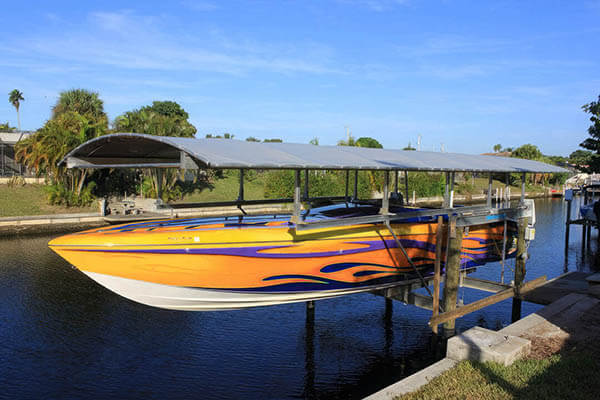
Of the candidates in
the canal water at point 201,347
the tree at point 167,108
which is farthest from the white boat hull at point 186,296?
the tree at point 167,108

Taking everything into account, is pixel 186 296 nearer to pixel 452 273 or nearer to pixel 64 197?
pixel 452 273

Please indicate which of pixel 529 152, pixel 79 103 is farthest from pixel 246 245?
pixel 529 152

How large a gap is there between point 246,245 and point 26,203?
27.9 metres

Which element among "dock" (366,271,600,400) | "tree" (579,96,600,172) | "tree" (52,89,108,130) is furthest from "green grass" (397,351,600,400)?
"tree" (52,89,108,130)

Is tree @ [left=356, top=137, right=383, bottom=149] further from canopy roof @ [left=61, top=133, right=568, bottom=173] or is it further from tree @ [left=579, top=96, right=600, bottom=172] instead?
canopy roof @ [left=61, top=133, right=568, bottom=173]

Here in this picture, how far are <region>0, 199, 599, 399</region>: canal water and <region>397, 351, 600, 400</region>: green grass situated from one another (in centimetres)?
323

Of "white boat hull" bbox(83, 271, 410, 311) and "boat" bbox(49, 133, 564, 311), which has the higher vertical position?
"boat" bbox(49, 133, 564, 311)

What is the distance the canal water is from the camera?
9219mm

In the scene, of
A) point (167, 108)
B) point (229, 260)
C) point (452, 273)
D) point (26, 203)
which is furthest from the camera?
point (167, 108)

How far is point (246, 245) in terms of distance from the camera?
327 inches

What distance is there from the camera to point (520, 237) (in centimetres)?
1217

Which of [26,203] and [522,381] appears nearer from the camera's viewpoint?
[522,381]

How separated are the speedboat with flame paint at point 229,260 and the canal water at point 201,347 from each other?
6.38 ft

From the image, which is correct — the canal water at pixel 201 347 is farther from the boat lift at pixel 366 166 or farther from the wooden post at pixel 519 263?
the boat lift at pixel 366 166
